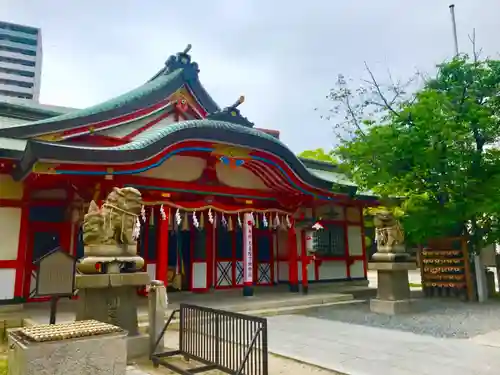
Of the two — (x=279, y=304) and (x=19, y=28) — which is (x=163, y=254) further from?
(x=19, y=28)

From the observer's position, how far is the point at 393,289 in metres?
10.7

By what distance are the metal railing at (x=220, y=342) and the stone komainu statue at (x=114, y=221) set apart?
5.13 ft

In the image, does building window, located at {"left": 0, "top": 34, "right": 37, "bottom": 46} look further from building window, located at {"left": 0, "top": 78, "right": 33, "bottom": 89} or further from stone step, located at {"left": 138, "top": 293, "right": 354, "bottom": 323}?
stone step, located at {"left": 138, "top": 293, "right": 354, "bottom": 323}

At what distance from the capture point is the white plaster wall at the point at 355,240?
1666cm

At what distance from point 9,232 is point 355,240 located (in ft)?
40.2

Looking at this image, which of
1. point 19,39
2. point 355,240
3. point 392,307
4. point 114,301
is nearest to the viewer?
point 114,301

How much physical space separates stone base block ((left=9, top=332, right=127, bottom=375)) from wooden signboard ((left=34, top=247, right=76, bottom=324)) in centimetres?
248

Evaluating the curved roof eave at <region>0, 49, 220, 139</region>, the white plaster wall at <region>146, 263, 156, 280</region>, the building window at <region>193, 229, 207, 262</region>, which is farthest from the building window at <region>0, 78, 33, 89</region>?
the white plaster wall at <region>146, 263, 156, 280</region>

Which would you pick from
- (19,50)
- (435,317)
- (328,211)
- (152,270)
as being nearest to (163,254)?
(152,270)

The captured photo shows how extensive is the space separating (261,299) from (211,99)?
26.3 ft

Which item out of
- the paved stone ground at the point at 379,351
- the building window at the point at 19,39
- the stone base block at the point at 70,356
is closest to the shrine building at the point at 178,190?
the paved stone ground at the point at 379,351

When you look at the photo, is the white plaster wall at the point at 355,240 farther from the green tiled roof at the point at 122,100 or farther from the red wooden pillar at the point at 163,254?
the green tiled roof at the point at 122,100

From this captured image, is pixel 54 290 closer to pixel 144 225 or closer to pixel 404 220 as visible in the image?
pixel 144 225

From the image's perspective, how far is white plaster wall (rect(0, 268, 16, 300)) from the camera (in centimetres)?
959
